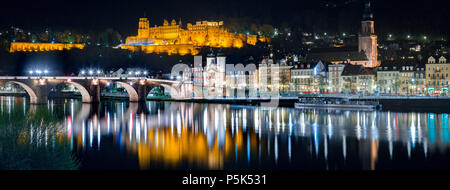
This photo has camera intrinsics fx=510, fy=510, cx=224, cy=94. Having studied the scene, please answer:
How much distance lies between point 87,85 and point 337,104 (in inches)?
970

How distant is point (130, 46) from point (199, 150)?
85.7 m

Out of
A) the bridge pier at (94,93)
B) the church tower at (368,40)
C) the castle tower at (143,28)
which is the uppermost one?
the castle tower at (143,28)

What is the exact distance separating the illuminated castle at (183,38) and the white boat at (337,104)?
170 feet

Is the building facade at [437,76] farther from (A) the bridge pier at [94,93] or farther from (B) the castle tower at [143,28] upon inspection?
(B) the castle tower at [143,28]

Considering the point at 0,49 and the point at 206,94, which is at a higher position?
the point at 0,49

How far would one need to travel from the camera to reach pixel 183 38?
102 m

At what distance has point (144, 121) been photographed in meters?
34.3

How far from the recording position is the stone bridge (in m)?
47.5

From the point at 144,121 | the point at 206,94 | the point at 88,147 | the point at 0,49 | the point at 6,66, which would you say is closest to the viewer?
the point at 88,147

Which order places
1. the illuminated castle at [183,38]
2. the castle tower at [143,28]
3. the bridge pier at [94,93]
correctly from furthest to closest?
1. the castle tower at [143,28]
2. the illuminated castle at [183,38]
3. the bridge pier at [94,93]

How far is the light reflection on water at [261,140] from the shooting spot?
1953cm

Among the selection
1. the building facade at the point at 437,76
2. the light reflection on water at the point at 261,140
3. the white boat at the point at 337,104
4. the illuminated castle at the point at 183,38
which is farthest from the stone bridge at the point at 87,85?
the illuminated castle at the point at 183,38
